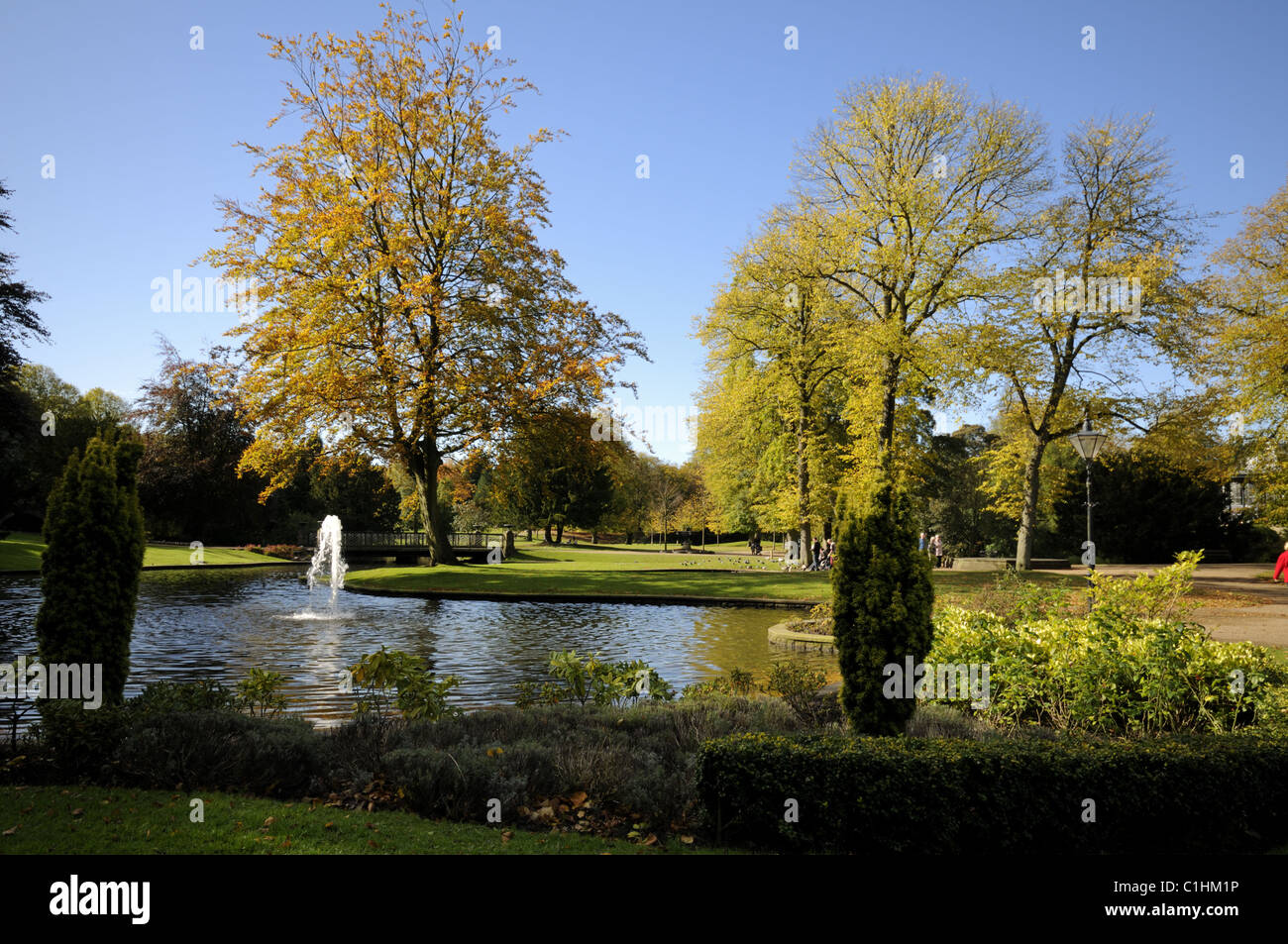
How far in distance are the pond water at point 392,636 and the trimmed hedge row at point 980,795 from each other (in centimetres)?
539

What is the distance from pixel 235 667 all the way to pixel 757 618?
38.1 ft

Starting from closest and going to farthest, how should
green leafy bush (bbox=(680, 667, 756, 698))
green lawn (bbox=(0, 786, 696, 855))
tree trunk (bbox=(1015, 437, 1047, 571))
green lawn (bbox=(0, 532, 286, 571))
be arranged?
green lawn (bbox=(0, 786, 696, 855))
green leafy bush (bbox=(680, 667, 756, 698))
green lawn (bbox=(0, 532, 286, 571))
tree trunk (bbox=(1015, 437, 1047, 571))

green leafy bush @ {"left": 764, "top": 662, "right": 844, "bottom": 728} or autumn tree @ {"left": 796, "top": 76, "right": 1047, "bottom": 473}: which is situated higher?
autumn tree @ {"left": 796, "top": 76, "right": 1047, "bottom": 473}

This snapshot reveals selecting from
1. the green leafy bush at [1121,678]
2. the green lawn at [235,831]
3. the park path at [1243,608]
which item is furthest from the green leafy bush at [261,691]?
the park path at [1243,608]

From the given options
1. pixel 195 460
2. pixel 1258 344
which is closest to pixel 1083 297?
pixel 1258 344

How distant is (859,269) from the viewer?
1076 inches

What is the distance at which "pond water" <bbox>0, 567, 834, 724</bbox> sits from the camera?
1149 cm

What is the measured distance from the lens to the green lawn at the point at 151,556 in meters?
27.6

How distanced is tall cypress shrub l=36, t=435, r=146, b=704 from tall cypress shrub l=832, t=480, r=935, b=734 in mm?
6417

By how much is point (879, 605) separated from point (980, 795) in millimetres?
1818

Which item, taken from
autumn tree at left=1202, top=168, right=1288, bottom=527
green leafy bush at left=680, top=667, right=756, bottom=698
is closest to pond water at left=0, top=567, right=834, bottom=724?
green leafy bush at left=680, top=667, right=756, bottom=698

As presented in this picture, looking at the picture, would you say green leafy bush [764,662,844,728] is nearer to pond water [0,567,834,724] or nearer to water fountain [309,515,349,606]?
pond water [0,567,834,724]

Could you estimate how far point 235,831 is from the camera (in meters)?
4.84

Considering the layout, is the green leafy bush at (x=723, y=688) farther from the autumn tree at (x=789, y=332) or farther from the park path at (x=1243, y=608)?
the autumn tree at (x=789, y=332)
